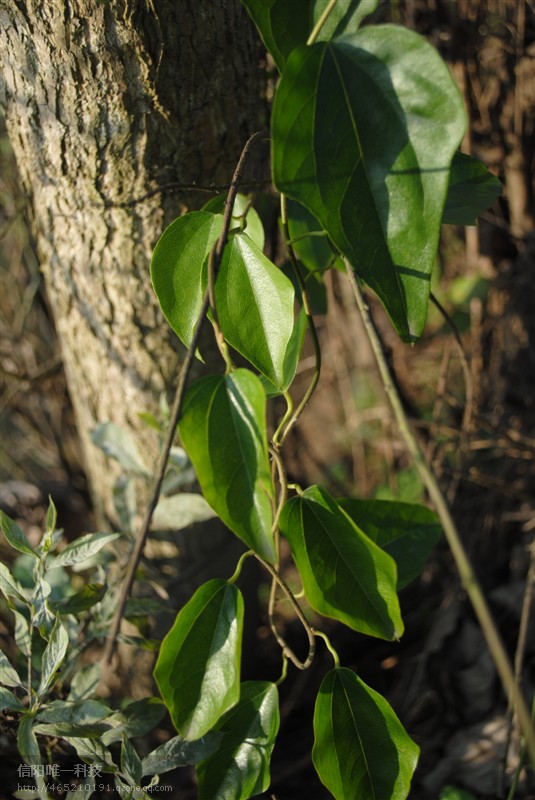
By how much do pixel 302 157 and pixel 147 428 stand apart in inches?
23.9

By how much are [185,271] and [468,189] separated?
0.34 metres

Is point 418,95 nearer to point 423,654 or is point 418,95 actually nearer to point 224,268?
point 224,268

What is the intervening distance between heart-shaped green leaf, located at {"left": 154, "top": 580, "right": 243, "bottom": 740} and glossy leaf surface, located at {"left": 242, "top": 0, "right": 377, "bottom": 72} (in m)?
0.53

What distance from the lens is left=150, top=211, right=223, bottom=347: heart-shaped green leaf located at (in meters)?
0.65

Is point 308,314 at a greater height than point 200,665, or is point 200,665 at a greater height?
point 308,314

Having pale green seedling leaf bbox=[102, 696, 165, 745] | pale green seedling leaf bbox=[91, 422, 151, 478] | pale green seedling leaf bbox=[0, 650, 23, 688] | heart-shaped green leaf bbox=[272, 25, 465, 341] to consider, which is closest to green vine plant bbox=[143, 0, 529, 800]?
heart-shaped green leaf bbox=[272, 25, 465, 341]

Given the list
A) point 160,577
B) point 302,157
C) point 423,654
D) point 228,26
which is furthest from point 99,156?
point 423,654

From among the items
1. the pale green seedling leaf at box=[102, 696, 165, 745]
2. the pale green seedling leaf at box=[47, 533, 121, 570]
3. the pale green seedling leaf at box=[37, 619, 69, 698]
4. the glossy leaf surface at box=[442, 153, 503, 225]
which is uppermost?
the glossy leaf surface at box=[442, 153, 503, 225]

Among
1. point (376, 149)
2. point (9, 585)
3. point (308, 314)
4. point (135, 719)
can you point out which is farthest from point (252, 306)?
point (135, 719)

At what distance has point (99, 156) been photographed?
0.80m

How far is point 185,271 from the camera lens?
659 millimetres

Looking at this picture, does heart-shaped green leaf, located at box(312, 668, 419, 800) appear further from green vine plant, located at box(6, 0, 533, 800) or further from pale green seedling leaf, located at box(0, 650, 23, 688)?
pale green seedling leaf, located at box(0, 650, 23, 688)

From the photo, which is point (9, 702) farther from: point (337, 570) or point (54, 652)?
point (337, 570)

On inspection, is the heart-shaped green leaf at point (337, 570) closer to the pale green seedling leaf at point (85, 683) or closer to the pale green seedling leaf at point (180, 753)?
the pale green seedling leaf at point (180, 753)
